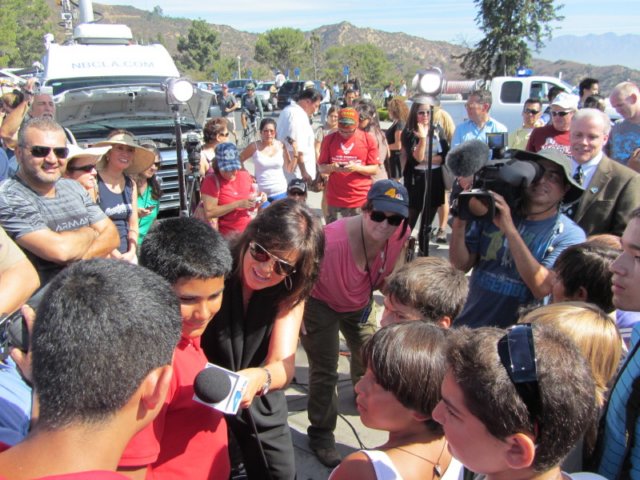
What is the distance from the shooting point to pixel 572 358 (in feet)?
3.99

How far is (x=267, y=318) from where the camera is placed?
6.57ft

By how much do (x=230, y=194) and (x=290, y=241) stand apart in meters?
2.60

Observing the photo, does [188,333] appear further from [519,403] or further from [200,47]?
[200,47]

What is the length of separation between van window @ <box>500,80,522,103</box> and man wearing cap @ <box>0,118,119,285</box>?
534 inches

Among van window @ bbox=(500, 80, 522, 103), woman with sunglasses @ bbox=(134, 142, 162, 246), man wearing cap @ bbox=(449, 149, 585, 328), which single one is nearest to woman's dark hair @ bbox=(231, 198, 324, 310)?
man wearing cap @ bbox=(449, 149, 585, 328)

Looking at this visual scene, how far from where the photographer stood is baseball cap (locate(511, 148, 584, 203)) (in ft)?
7.83

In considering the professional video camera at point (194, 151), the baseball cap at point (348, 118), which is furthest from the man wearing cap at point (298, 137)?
the professional video camera at point (194, 151)

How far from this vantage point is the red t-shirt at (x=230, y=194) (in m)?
4.46

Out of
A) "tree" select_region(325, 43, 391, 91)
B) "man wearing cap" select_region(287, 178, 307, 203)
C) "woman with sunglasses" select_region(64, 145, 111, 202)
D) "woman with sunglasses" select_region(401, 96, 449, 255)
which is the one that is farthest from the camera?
"tree" select_region(325, 43, 391, 91)

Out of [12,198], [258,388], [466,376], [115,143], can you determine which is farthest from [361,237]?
[115,143]

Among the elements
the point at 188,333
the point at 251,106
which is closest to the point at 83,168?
the point at 188,333

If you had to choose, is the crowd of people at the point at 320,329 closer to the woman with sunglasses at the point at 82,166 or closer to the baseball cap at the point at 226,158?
the woman with sunglasses at the point at 82,166

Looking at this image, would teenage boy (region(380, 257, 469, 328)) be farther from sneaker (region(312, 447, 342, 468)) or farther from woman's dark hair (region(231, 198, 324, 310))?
sneaker (region(312, 447, 342, 468))

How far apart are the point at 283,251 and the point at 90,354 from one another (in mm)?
1013
